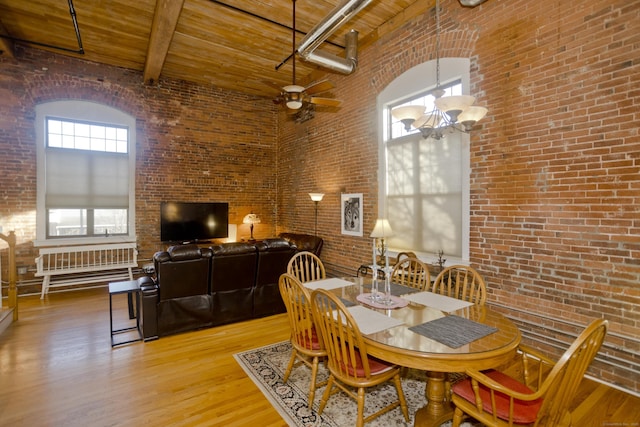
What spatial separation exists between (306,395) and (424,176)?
310 centimetres

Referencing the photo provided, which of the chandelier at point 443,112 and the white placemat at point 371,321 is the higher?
the chandelier at point 443,112

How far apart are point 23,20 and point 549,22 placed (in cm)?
663

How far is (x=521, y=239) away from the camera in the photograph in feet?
10.2

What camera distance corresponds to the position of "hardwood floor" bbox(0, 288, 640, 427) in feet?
7.28

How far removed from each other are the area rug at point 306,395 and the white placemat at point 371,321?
28.6 inches

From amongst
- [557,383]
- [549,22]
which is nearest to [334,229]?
[549,22]

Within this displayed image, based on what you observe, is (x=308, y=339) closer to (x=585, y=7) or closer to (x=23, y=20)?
(x=585, y=7)

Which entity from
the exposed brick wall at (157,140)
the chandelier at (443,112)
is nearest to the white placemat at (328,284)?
the chandelier at (443,112)

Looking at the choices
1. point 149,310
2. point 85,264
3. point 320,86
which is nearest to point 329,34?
point 320,86

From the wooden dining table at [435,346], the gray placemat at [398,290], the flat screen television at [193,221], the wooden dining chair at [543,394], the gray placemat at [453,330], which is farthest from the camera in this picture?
the flat screen television at [193,221]

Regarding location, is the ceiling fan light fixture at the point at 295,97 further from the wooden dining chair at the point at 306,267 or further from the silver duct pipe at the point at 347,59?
the wooden dining chair at the point at 306,267

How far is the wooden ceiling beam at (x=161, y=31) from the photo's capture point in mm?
3688

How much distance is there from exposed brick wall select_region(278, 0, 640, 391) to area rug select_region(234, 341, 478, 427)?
1.50m

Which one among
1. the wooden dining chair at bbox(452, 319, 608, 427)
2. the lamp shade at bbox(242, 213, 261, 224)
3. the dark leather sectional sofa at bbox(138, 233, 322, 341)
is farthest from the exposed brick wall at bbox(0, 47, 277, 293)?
the wooden dining chair at bbox(452, 319, 608, 427)
